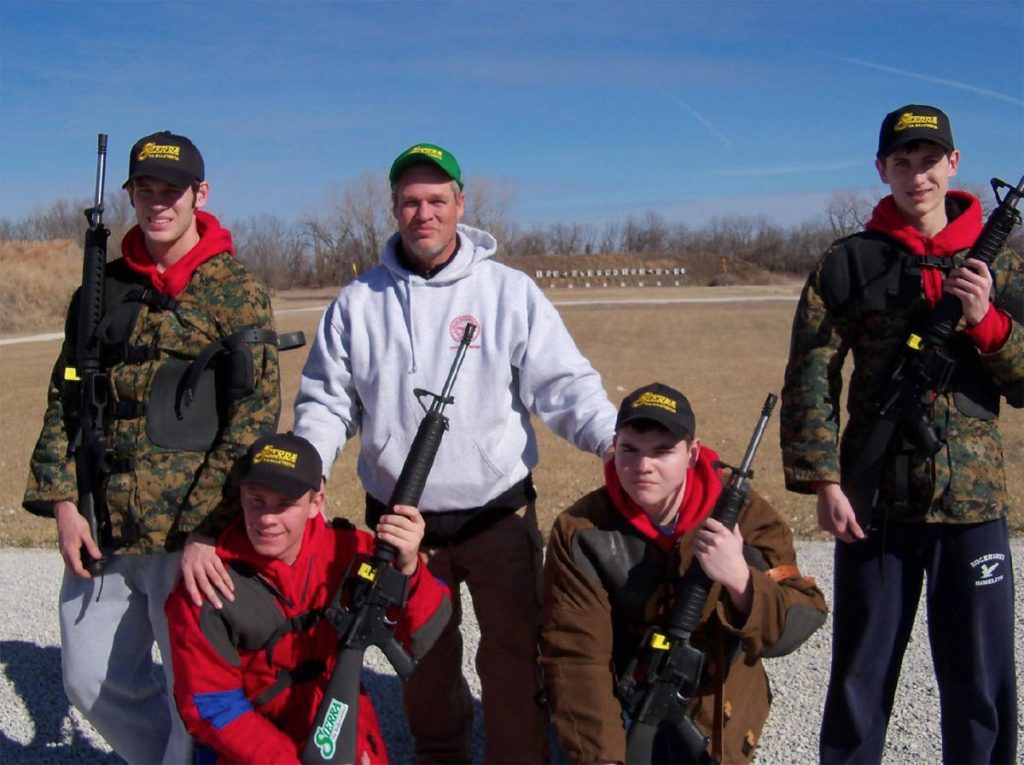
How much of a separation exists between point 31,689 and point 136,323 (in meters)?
2.56

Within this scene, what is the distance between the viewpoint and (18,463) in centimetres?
1209

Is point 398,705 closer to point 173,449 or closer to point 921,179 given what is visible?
point 173,449

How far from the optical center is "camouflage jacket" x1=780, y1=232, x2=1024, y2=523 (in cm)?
333

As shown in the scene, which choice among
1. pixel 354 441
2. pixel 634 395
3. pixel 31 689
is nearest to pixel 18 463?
pixel 354 441

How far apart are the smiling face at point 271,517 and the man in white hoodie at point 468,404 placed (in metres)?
0.47

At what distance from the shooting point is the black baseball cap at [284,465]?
3145 mm

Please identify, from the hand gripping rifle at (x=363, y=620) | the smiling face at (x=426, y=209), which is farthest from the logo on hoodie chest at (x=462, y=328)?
the hand gripping rifle at (x=363, y=620)

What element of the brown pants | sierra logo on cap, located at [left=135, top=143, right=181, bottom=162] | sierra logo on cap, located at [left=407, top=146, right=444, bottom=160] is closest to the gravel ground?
the brown pants

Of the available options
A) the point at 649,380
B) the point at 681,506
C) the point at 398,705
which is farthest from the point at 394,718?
the point at 649,380

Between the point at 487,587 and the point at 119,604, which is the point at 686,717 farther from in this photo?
the point at 119,604

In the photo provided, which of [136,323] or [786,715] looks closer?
[136,323]

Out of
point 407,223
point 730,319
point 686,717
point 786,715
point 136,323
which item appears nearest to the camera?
point 686,717

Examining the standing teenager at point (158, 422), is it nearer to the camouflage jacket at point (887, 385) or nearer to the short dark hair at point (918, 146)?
the camouflage jacket at point (887, 385)

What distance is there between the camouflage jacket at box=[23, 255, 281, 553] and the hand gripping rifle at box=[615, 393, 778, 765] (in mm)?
Answer: 1409
